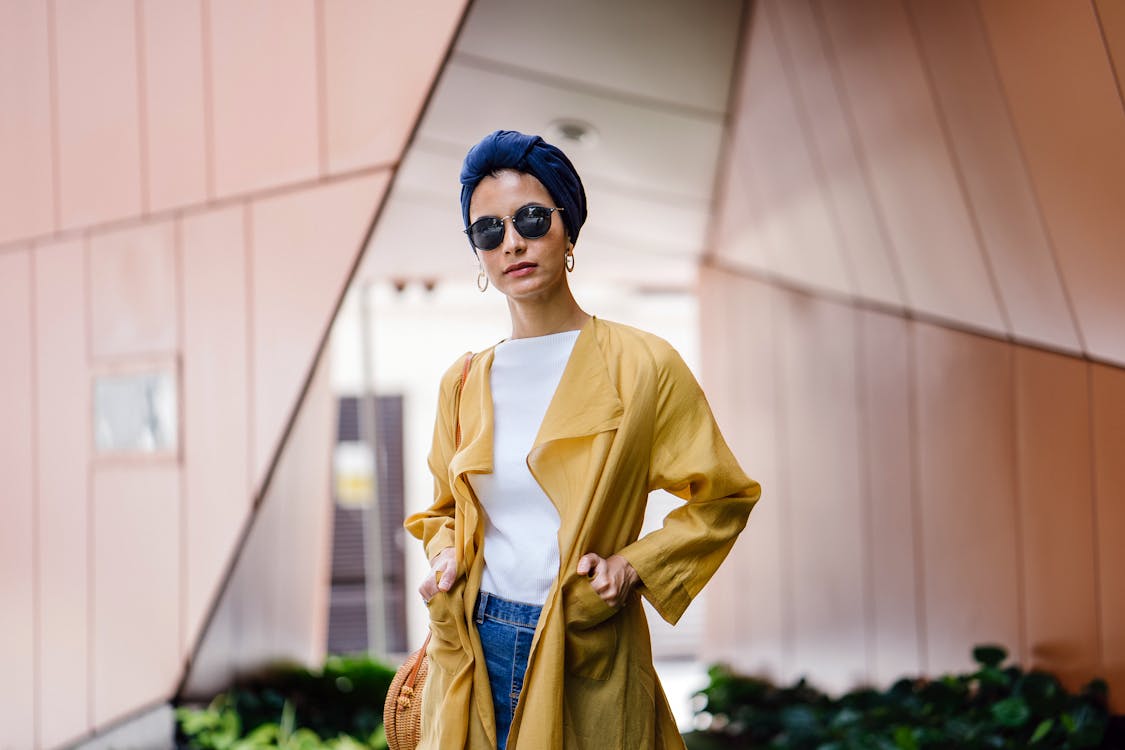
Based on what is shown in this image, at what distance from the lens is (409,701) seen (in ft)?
6.29

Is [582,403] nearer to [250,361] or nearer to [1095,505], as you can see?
[1095,505]

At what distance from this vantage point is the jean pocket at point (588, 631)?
1630 mm

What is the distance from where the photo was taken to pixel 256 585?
5.01 metres

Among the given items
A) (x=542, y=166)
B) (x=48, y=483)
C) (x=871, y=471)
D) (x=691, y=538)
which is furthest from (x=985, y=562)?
(x=48, y=483)

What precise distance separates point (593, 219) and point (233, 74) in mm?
2665

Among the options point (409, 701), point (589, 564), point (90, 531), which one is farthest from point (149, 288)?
point (589, 564)

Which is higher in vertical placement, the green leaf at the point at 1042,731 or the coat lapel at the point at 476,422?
the coat lapel at the point at 476,422

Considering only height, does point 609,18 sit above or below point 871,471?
above

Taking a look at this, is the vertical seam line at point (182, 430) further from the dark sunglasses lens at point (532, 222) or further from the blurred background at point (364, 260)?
the dark sunglasses lens at point (532, 222)

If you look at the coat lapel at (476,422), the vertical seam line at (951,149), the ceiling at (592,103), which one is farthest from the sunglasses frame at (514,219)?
the ceiling at (592,103)

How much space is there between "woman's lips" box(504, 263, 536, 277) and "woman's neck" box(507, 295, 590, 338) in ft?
0.24

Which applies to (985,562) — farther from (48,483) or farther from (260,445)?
(48,483)

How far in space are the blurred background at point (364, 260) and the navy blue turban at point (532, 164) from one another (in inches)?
60.0

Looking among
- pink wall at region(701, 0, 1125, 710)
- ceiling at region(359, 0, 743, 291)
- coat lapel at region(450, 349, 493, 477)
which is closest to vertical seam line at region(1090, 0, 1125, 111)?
pink wall at region(701, 0, 1125, 710)
